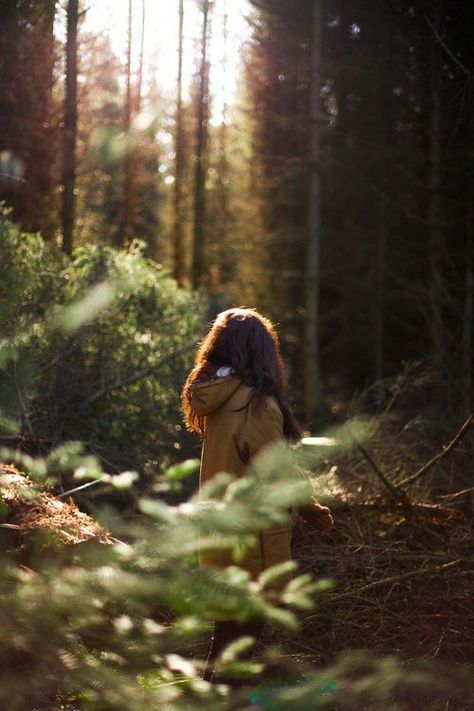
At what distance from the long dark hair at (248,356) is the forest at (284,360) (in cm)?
31

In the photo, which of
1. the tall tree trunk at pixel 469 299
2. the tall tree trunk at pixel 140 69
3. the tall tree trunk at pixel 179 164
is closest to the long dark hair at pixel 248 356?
the tall tree trunk at pixel 469 299

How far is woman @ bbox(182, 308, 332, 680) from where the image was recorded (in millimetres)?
3492

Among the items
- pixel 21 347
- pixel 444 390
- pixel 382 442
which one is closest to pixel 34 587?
pixel 21 347

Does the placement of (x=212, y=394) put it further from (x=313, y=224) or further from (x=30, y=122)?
(x=313, y=224)

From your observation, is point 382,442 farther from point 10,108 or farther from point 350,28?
point 350,28

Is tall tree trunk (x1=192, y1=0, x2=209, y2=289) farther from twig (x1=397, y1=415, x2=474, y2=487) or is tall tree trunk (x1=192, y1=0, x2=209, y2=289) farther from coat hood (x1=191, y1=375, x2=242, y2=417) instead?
coat hood (x1=191, y1=375, x2=242, y2=417)

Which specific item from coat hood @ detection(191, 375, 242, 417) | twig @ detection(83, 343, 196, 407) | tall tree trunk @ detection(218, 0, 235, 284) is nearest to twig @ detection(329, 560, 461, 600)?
coat hood @ detection(191, 375, 242, 417)

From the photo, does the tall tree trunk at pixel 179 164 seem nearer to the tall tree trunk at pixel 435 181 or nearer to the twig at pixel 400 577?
the tall tree trunk at pixel 435 181

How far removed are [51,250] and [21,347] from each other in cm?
146

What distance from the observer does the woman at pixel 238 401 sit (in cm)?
349

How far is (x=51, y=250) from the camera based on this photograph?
7395mm

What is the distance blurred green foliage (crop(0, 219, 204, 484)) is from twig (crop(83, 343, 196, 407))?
0.01 m

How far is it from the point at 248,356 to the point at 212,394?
0.26 m

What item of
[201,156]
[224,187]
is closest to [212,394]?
[201,156]
